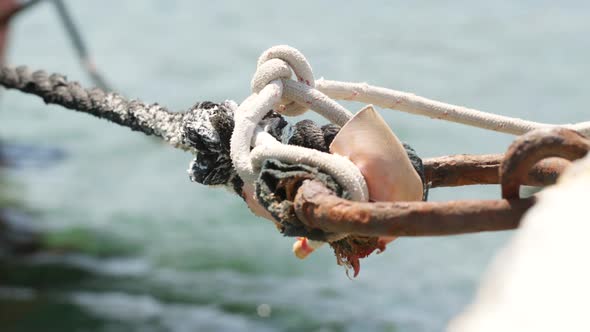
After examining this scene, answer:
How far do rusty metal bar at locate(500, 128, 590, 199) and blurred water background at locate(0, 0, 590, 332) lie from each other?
2.84m

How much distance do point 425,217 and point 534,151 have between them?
12 centimetres

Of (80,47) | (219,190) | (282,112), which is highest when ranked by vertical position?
(282,112)

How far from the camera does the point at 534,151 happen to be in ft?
2.55

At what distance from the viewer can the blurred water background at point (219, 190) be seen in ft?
12.6

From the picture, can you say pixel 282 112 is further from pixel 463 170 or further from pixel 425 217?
pixel 425 217

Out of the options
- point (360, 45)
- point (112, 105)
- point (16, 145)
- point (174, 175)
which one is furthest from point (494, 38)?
point (112, 105)

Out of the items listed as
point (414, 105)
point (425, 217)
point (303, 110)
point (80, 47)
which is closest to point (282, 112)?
point (303, 110)

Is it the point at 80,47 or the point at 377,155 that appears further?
the point at 80,47

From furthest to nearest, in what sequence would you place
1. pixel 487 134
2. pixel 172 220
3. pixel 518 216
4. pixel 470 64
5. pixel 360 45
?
pixel 360 45, pixel 470 64, pixel 487 134, pixel 172 220, pixel 518 216

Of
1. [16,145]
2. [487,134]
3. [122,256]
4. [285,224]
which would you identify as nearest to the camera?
[285,224]

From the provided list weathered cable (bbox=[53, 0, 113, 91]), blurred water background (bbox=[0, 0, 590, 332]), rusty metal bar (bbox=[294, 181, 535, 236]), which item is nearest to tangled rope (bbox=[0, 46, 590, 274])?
rusty metal bar (bbox=[294, 181, 535, 236])

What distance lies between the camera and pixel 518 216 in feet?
2.51

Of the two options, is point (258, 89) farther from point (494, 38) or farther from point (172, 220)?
point (494, 38)

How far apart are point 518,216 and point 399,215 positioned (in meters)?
0.11
